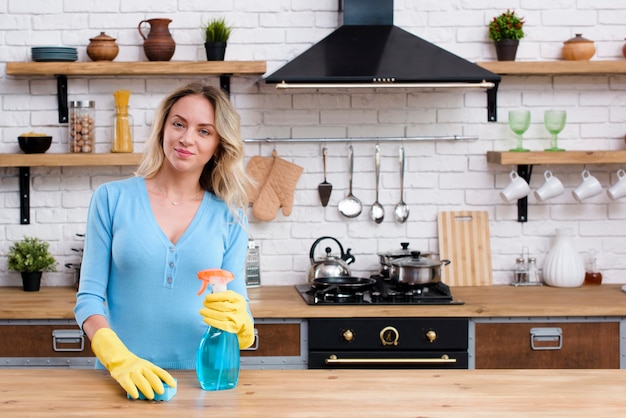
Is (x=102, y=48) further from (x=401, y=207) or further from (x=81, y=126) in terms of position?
(x=401, y=207)

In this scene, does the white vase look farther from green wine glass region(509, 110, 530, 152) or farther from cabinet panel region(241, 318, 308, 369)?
cabinet panel region(241, 318, 308, 369)

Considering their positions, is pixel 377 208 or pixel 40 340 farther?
pixel 377 208

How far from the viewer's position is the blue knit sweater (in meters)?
2.66

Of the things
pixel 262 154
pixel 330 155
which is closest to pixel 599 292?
pixel 330 155

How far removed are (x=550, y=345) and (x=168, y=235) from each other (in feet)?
6.13

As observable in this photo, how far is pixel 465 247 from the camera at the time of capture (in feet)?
14.5

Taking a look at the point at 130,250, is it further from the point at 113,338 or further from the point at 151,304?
the point at 113,338

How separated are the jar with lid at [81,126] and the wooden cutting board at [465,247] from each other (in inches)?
68.2

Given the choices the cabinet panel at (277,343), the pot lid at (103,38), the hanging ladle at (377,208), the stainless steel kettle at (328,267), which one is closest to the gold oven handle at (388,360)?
the cabinet panel at (277,343)

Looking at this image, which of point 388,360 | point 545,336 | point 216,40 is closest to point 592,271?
point 545,336

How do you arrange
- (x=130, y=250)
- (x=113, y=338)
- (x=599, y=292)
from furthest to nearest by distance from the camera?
(x=599, y=292) < (x=130, y=250) < (x=113, y=338)

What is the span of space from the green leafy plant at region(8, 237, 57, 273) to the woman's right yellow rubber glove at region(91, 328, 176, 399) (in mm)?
1931

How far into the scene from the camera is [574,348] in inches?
150

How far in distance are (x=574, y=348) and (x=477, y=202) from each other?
0.94 meters
